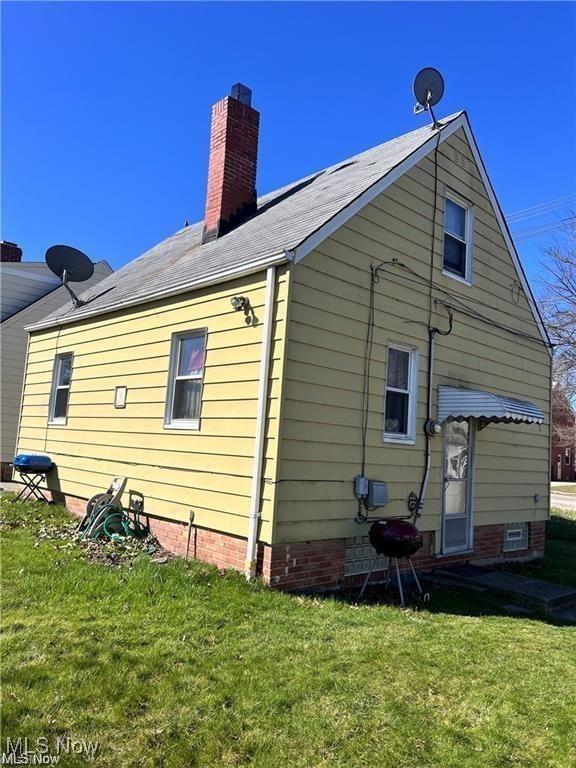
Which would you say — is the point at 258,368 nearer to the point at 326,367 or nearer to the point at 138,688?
the point at 326,367

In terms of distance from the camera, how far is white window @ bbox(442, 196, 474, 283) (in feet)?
30.0

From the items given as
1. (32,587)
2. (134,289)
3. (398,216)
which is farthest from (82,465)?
(398,216)

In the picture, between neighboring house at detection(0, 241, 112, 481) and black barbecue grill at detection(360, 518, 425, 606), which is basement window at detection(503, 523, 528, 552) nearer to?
black barbecue grill at detection(360, 518, 425, 606)

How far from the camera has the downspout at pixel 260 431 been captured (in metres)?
6.18

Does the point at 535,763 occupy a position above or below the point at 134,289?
below

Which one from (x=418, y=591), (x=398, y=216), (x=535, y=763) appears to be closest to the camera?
(x=535, y=763)

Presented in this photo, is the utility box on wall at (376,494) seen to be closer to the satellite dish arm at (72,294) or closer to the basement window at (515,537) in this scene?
the basement window at (515,537)

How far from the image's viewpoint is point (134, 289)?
977 centimetres

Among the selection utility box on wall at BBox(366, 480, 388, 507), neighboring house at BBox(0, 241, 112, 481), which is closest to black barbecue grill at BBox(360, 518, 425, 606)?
utility box on wall at BBox(366, 480, 388, 507)

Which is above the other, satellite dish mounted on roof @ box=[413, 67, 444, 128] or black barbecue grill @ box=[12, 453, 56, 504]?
satellite dish mounted on roof @ box=[413, 67, 444, 128]

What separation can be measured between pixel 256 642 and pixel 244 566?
162 cm

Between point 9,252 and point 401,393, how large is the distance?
52.5 ft

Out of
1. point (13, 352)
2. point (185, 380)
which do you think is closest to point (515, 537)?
point (185, 380)

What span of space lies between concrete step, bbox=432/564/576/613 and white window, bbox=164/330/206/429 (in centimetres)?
411
